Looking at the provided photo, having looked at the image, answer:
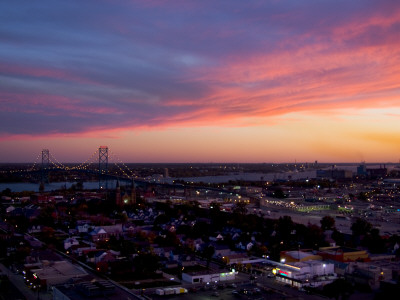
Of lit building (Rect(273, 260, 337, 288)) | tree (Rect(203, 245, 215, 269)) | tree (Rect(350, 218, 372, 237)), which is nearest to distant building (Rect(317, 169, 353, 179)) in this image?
tree (Rect(350, 218, 372, 237))

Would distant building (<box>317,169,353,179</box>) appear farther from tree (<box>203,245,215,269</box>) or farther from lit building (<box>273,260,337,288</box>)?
lit building (<box>273,260,337,288</box>)

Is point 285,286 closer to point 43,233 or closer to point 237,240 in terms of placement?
point 237,240

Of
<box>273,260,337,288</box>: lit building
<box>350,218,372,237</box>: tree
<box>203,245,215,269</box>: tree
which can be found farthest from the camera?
<box>350,218,372,237</box>: tree

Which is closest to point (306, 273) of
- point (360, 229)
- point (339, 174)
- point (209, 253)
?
point (209, 253)

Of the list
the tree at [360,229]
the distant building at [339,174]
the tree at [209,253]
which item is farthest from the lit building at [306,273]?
the distant building at [339,174]

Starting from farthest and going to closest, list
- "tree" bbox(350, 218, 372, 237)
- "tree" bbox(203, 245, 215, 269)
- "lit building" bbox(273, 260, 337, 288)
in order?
"tree" bbox(350, 218, 372, 237) < "tree" bbox(203, 245, 215, 269) < "lit building" bbox(273, 260, 337, 288)

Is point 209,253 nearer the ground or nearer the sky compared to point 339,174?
nearer the ground

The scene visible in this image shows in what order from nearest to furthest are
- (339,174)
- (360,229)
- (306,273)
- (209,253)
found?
(306,273), (209,253), (360,229), (339,174)

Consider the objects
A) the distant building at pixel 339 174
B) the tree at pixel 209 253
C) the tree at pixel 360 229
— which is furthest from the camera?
the distant building at pixel 339 174

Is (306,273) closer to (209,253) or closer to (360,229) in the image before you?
(209,253)

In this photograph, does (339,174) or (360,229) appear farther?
(339,174)

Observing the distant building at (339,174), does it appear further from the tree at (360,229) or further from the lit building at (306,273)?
the lit building at (306,273)
